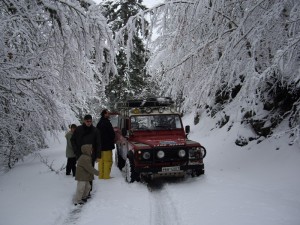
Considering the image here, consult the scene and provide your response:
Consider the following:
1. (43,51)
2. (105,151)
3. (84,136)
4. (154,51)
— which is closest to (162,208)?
(84,136)

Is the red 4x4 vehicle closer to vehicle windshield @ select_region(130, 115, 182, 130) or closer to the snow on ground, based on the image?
vehicle windshield @ select_region(130, 115, 182, 130)

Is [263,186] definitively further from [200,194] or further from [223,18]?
[223,18]

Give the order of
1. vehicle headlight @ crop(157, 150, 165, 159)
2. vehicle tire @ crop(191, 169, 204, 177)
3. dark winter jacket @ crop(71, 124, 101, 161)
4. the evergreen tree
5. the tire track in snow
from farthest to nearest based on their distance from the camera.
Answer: the evergreen tree, vehicle tire @ crop(191, 169, 204, 177), vehicle headlight @ crop(157, 150, 165, 159), dark winter jacket @ crop(71, 124, 101, 161), the tire track in snow

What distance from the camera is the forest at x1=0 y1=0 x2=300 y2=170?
5.61m

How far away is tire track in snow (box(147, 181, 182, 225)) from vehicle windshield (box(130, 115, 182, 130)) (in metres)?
2.25

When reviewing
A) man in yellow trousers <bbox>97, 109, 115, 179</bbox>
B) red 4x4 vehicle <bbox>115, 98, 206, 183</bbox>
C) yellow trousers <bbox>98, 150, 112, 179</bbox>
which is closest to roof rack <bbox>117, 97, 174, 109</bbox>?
red 4x4 vehicle <bbox>115, 98, 206, 183</bbox>

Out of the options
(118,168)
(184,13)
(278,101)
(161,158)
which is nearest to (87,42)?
(184,13)

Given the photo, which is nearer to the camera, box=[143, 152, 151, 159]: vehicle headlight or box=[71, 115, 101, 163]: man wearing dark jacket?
box=[71, 115, 101, 163]: man wearing dark jacket

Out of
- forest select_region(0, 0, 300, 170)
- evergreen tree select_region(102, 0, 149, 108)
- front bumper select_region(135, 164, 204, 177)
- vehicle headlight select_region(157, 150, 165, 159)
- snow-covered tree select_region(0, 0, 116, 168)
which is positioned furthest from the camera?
evergreen tree select_region(102, 0, 149, 108)

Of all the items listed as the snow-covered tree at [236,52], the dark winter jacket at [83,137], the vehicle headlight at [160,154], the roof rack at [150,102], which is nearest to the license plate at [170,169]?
the vehicle headlight at [160,154]

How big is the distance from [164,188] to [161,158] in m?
0.82

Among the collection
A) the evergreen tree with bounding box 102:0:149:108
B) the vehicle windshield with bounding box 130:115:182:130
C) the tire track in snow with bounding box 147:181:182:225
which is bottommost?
the tire track in snow with bounding box 147:181:182:225

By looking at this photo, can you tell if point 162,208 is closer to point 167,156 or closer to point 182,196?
point 182,196

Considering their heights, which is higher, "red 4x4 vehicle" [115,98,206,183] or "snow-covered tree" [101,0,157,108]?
"snow-covered tree" [101,0,157,108]
